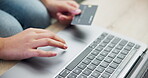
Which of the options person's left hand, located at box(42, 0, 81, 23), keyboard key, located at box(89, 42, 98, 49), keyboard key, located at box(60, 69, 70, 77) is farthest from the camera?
person's left hand, located at box(42, 0, 81, 23)

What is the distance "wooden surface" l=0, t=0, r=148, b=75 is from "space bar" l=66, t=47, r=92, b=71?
15 cm

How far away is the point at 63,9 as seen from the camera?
869 mm

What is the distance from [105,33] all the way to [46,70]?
24 cm

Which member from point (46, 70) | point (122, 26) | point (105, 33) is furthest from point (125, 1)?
point (46, 70)

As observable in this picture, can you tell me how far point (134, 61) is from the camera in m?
0.71

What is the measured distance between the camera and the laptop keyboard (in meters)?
0.65

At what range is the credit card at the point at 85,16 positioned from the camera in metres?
0.80

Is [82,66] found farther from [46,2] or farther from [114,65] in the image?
[46,2]

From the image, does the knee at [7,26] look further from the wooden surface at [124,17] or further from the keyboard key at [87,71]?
the keyboard key at [87,71]

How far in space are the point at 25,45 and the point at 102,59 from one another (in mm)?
209

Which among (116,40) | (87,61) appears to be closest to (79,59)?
(87,61)

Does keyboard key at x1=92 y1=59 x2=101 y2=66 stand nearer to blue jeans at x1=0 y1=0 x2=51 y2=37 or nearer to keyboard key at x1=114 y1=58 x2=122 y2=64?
keyboard key at x1=114 y1=58 x2=122 y2=64

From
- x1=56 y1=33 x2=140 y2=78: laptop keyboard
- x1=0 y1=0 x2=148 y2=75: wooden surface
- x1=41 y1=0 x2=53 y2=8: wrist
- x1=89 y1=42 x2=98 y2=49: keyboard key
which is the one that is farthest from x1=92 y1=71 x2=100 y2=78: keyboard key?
x1=41 y1=0 x2=53 y2=8: wrist

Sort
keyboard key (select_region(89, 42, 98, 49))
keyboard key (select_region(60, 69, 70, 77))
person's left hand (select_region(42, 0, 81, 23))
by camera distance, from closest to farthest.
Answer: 1. keyboard key (select_region(60, 69, 70, 77))
2. keyboard key (select_region(89, 42, 98, 49))
3. person's left hand (select_region(42, 0, 81, 23))
